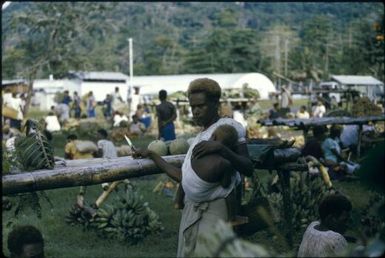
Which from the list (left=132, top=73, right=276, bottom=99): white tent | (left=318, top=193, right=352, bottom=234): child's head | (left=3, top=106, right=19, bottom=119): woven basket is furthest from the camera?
(left=132, top=73, right=276, bottom=99): white tent

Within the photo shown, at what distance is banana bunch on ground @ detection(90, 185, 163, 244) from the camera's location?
27.8 ft

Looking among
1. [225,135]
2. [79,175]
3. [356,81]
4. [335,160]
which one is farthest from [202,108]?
[356,81]

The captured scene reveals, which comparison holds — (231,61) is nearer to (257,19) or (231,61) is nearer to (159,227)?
(159,227)

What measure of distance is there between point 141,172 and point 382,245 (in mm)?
3023

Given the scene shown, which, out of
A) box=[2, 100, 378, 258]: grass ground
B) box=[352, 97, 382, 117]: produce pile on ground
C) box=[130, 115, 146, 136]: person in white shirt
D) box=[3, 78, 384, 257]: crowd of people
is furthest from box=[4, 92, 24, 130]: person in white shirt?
box=[3, 78, 384, 257]: crowd of people

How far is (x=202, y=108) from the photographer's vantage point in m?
3.97

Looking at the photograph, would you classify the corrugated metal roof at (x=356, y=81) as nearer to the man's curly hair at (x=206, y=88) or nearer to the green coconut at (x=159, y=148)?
the green coconut at (x=159, y=148)

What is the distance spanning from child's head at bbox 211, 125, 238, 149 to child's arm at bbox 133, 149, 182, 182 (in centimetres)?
37

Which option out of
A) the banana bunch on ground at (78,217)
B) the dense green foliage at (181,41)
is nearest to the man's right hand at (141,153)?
the banana bunch on ground at (78,217)

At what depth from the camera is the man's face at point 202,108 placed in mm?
3951

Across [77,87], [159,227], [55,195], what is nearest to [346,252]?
[159,227]

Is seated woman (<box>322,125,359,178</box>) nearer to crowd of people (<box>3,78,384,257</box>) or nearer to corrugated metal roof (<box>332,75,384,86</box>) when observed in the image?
crowd of people (<box>3,78,384,257</box>)

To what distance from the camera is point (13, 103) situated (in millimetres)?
20156

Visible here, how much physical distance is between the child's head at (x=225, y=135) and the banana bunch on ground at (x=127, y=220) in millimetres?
4770
